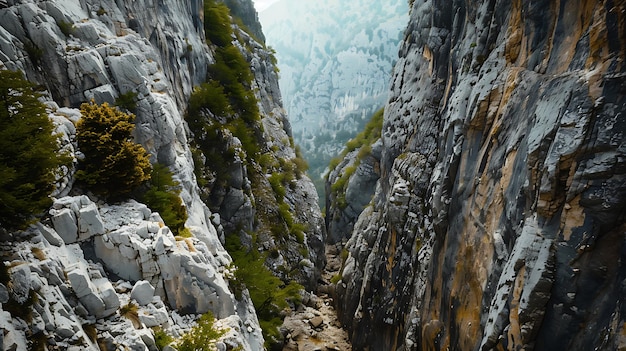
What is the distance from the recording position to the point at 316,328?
86.1ft

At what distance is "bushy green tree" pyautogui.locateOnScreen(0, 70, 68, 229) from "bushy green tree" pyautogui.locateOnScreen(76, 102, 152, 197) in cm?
213

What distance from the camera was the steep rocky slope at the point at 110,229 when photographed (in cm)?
745

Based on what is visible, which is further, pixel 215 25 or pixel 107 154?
pixel 215 25

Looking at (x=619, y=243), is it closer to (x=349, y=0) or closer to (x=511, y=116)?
(x=511, y=116)

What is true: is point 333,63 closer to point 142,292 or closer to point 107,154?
point 107,154

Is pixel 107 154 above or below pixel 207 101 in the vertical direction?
below

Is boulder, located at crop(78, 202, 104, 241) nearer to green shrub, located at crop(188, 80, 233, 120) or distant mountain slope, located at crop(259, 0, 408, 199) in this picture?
green shrub, located at crop(188, 80, 233, 120)

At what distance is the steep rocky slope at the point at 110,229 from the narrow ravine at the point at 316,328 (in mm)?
10111

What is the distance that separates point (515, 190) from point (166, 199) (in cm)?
1106

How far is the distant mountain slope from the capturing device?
12400 centimetres

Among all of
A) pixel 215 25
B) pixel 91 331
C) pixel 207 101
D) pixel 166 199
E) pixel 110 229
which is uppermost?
pixel 215 25

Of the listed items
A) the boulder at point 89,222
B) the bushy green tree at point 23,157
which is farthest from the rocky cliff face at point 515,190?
the bushy green tree at point 23,157

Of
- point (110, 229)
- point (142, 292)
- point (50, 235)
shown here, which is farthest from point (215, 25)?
point (142, 292)

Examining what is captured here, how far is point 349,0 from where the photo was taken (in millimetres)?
162875
